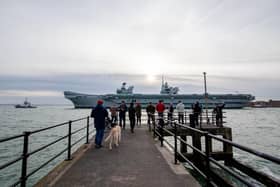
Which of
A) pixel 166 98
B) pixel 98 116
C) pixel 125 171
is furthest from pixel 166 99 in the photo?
pixel 125 171

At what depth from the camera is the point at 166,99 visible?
93250 millimetres

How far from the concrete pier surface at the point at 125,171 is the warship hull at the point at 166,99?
8297 cm

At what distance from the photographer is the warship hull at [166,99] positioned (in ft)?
303

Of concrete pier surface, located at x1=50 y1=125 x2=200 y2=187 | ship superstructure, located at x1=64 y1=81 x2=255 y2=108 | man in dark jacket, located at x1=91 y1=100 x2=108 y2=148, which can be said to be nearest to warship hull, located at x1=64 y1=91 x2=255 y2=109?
ship superstructure, located at x1=64 y1=81 x2=255 y2=108

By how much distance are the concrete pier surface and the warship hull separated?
82971 millimetres

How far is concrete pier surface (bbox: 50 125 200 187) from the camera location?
145 inches

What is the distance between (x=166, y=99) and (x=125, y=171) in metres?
89.8

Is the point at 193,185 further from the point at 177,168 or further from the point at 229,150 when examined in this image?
the point at 229,150

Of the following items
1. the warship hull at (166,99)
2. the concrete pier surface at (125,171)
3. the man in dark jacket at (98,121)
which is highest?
the warship hull at (166,99)

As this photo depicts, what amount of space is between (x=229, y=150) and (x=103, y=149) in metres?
9.20

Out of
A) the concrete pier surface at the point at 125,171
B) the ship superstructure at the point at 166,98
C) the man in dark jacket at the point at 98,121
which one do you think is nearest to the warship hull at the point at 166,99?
the ship superstructure at the point at 166,98

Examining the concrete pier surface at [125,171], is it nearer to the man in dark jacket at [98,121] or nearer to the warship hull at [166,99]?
the man in dark jacket at [98,121]

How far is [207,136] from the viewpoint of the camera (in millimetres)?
2984

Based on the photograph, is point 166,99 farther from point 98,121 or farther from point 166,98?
point 98,121
